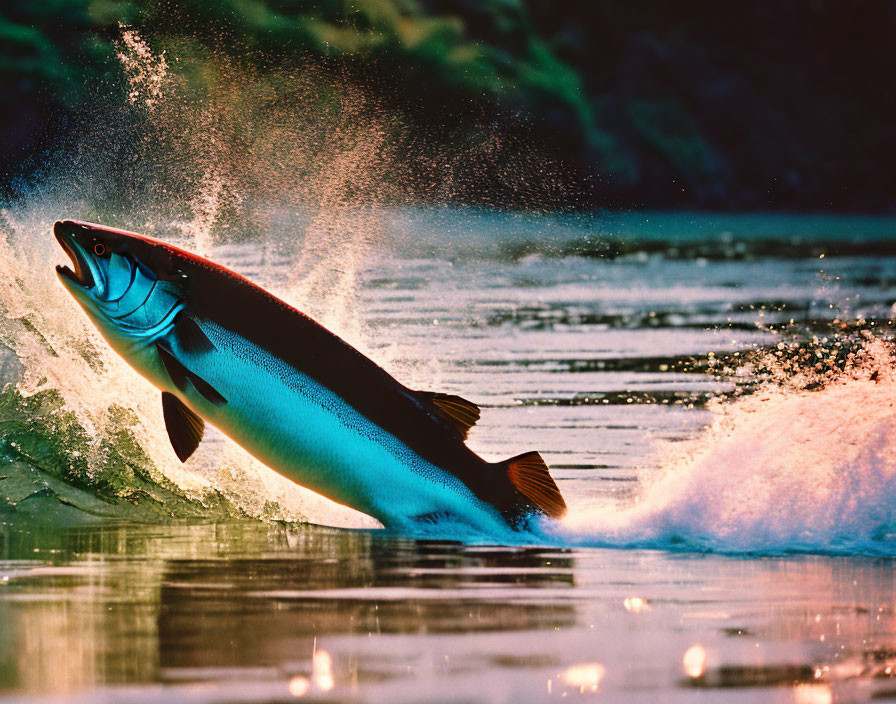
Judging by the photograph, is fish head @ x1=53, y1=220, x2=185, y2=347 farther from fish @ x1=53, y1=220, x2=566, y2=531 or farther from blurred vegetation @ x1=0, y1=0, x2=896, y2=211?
blurred vegetation @ x1=0, y1=0, x2=896, y2=211

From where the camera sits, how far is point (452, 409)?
6.32 metres

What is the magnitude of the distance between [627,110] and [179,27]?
13.2 m

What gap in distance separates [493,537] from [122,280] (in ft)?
6.48

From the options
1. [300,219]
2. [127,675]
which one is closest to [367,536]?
[127,675]

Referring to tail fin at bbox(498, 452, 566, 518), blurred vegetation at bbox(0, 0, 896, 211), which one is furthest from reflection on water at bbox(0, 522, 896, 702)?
blurred vegetation at bbox(0, 0, 896, 211)

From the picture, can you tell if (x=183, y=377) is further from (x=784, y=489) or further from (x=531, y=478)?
(x=784, y=489)

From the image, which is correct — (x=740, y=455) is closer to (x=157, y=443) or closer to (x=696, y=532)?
Result: (x=696, y=532)

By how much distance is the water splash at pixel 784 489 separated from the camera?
6.54 meters

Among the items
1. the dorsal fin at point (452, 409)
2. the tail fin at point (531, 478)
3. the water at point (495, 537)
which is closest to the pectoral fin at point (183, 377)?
the water at point (495, 537)

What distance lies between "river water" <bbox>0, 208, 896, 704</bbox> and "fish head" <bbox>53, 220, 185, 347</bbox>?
1.02 meters

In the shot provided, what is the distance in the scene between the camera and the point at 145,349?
6.35m

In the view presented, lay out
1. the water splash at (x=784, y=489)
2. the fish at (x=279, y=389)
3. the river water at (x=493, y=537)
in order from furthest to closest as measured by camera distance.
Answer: the water splash at (x=784, y=489) < the fish at (x=279, y=389) < the river water at (x=493, y=537)

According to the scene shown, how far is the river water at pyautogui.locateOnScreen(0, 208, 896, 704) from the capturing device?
14.9 ft

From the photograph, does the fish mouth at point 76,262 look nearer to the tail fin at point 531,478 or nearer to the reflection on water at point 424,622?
the reflection on water at point 424,622
